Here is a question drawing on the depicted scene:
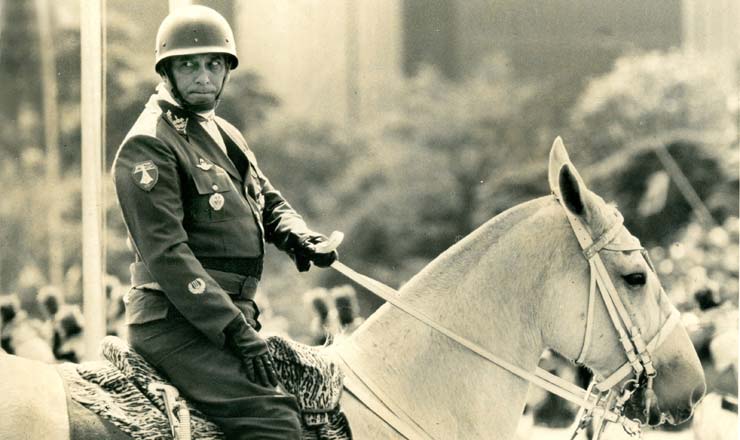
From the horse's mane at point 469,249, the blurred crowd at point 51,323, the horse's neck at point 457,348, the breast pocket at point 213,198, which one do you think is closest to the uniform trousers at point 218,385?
the breast pocket at point 213,198

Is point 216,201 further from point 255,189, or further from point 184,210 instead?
point 255,189

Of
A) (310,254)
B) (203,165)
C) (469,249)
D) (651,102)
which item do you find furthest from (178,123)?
(651,102)

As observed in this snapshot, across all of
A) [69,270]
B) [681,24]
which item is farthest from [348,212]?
[681,24]

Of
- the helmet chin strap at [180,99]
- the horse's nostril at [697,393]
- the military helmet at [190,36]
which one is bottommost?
the horse's nostril at [697,393]

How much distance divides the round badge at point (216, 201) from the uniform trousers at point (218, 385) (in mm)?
353

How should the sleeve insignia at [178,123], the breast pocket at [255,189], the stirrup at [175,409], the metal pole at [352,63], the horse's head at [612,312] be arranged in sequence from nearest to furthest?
the stirrup at [175,409] → the sleeve insignia at [178,123] → the horse's head at [612,312] → the breast pocket at [255,189] → the metal pole at [352,63]

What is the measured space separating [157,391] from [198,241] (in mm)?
487

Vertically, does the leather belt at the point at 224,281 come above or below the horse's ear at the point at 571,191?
below

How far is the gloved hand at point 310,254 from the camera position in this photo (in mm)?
3260

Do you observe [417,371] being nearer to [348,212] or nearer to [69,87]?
[348,212]

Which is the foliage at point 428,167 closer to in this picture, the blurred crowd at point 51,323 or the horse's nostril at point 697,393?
the blurred crowd at point 51,323

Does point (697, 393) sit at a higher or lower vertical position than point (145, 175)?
lower

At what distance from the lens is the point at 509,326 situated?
10.3ft

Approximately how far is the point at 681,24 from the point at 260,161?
277 centimetres
